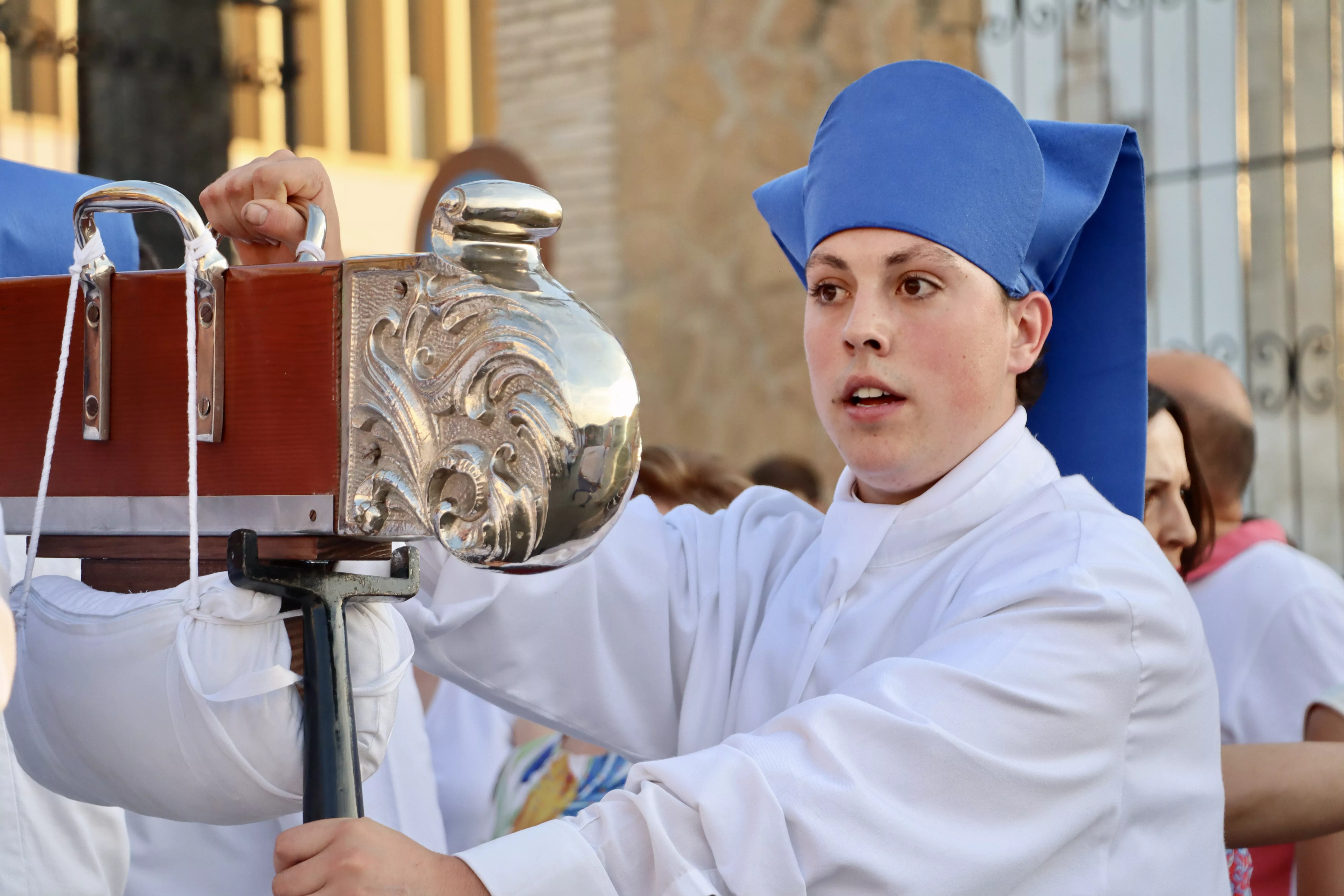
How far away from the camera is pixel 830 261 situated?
1.96 metres

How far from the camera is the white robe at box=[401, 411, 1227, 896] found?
4.83 feet

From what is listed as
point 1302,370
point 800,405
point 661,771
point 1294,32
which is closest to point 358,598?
point 661,771

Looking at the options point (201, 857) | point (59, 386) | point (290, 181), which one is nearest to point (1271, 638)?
point (201, 857)

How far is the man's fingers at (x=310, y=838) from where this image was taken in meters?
1.22

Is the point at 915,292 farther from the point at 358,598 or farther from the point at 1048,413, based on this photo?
the point at 358,598

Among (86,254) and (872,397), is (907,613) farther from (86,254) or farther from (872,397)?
(86,254)

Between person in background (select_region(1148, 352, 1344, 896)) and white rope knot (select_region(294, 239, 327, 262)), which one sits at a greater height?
white rope knot (select_region(294, 239, 327, 262))

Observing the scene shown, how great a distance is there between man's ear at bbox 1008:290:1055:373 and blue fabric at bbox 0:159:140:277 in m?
1.14

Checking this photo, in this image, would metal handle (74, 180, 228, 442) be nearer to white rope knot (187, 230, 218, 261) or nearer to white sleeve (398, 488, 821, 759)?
white rope knot (187, 230, 218, 261)

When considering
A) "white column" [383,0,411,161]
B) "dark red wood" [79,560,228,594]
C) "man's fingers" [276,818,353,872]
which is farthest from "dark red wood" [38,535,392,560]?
"white column" [383,0,411,161]

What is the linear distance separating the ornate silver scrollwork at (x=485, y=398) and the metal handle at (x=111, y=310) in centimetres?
11

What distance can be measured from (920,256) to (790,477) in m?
2.93

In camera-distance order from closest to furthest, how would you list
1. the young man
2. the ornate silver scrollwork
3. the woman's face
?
the ornate silver scrollwork < the young man < the woman's face

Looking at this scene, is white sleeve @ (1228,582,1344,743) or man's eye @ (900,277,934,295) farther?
white sleeve @ (1228,582,1344,743)
